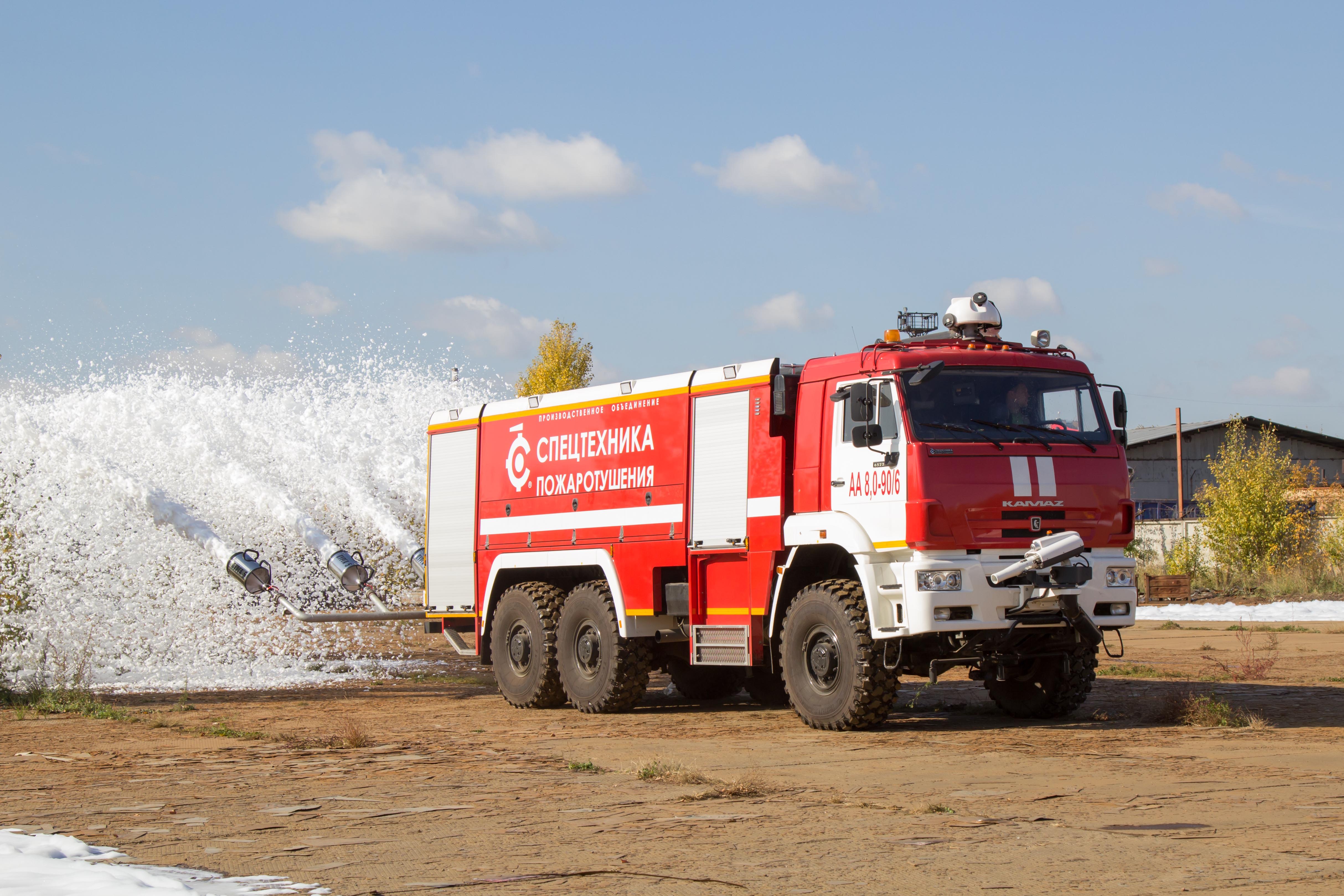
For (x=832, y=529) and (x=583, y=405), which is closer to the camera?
(x=832, y=529)

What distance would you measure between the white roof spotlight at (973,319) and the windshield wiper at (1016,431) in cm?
123

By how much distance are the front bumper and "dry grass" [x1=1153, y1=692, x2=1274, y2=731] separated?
4.66ft

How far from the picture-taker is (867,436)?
39.7 ft

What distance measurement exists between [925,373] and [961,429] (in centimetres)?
59

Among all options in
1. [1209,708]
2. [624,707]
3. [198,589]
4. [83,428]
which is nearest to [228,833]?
[624,707]

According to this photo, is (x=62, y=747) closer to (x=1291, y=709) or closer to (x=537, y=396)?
(x=537, y=396)

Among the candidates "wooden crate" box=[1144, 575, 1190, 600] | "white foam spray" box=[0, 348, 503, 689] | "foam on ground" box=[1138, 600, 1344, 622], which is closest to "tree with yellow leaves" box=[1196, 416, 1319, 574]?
"wooden crate" box=[1144, 575, 1190, 600]

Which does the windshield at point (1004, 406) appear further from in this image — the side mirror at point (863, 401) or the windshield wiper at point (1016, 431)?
the side mirror at point (863, 401)

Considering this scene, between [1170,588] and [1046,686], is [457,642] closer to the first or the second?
[1046,686]

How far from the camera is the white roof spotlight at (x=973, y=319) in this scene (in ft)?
43.5

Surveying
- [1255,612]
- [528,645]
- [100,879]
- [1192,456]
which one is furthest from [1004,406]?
[1192,456]

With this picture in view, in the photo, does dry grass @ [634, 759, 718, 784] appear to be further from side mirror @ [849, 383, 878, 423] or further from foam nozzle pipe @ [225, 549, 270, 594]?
foam nozzle pipe @ [225, 549, 270, 594]

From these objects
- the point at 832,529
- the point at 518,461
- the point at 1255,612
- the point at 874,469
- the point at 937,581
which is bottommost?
the point at 1255,612

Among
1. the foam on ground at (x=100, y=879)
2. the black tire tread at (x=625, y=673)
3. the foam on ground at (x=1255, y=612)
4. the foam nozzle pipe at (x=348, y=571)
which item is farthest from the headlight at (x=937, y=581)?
the foam on ground at (x=1255, y=612)
